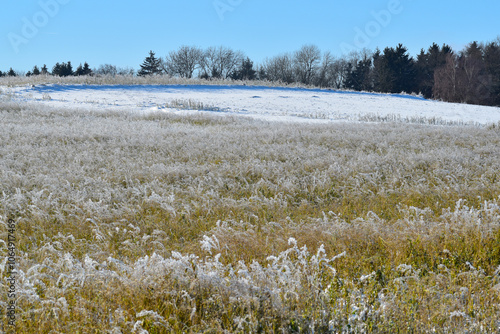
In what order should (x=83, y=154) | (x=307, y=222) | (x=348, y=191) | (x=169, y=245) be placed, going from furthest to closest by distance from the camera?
(x=83, y=154) → (x=348, y=191) → (x=307, y=222) → (x=169, y=245)

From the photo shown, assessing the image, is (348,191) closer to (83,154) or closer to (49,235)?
(49,235)

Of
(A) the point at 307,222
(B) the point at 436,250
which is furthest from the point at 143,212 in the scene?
(B) the point at 436,250

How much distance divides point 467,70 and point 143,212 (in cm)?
5643

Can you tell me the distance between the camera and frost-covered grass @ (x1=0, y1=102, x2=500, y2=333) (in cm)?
247

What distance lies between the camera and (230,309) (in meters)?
2.47

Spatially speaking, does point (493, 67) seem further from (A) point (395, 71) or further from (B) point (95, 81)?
(B) point (95, 81)

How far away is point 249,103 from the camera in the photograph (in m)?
24.5

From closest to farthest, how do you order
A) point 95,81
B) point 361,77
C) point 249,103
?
1. point 249,103
2. point 95,81
3. point 361,77

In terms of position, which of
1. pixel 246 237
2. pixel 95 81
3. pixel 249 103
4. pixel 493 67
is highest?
pixel 493 67

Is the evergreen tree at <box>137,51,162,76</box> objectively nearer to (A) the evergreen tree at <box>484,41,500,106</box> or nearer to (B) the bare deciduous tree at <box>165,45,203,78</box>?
(B) the bare deciduous tree at <box>165,45,203,78</box>

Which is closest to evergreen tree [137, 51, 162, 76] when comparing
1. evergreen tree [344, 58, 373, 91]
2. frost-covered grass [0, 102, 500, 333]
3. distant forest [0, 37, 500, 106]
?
distant forest [0, 37, 500, 106]

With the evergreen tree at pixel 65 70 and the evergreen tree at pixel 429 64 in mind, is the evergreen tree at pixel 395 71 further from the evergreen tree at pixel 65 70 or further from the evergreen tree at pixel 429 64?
the evergreen tree at pixel 65 70

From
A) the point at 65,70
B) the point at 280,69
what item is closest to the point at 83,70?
the point at 65,70

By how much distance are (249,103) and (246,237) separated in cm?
2132
